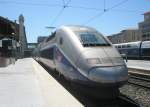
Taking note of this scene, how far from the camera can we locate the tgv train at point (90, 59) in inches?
394

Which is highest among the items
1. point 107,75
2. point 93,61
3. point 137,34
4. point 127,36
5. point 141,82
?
point 137,34

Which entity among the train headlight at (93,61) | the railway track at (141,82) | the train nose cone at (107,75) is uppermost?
the train headlight at (93,61)

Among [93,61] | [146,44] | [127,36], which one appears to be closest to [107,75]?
[93,61]

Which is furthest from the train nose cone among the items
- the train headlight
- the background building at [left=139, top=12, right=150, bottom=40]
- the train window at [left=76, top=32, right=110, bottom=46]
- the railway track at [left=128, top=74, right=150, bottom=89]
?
the background building at [left=139, top=12, right=150, bottom=40]

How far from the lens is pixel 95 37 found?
12391 millimetres

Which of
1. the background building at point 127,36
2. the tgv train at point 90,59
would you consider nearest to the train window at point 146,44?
the tgv train at point 90,59

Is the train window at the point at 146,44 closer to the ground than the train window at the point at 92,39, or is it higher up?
higher up

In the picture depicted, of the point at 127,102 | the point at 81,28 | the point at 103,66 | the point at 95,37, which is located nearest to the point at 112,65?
the point at 103,66

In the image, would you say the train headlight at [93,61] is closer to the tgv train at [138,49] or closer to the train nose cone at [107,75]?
the train nose cone at [107,75]

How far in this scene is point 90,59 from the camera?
10.5 m

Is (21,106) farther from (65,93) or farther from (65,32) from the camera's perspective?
(65,32)

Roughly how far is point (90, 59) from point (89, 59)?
0.12 feet

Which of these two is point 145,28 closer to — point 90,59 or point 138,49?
point 138,49

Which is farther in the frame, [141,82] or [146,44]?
[146,44]
